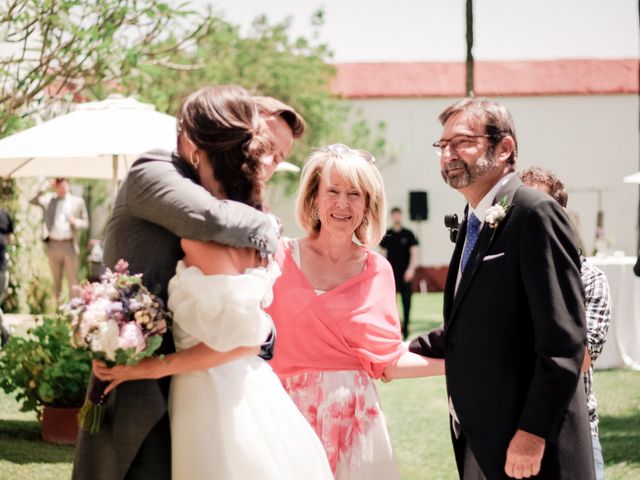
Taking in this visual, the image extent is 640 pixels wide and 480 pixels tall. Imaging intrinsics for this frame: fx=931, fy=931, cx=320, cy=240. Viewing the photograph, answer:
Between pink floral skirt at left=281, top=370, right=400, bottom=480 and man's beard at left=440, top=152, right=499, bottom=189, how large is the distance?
107 centimetres

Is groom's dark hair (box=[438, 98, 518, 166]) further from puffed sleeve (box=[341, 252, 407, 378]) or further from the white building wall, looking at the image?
the white building wall

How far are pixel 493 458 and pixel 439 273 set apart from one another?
91.3 ft

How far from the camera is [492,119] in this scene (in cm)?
325

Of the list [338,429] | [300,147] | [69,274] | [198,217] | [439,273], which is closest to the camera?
[198,217]

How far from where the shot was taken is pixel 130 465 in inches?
103

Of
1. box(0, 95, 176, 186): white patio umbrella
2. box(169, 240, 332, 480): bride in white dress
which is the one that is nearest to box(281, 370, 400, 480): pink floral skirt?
box(169, 240, 332, 480): bride in white dress

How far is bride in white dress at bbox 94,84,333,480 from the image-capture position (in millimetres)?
2602

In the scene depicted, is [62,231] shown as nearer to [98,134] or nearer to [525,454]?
[98,134]

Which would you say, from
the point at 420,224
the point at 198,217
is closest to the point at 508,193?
the point at 198,217

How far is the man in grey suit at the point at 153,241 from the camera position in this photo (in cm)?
253

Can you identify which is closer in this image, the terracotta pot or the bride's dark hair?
the bride's dark hair

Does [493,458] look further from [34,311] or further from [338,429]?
[34,311]

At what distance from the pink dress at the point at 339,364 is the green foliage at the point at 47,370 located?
330 cm

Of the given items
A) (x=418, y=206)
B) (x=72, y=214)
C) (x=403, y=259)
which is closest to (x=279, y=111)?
(x=403, y=259)
